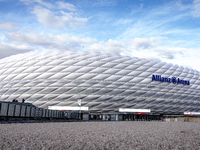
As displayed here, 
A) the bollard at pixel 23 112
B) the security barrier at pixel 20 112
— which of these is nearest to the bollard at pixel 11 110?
the security barrier at pixel 20 112

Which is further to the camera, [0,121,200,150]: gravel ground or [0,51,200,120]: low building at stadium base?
[0,51,200,120]: low building at stadium base

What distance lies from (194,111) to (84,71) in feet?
75.8

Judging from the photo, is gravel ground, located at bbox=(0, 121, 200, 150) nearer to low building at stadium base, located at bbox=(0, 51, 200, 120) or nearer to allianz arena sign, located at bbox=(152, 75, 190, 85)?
low building at stadium base, located at bbox=(0, 51, 200, 120)

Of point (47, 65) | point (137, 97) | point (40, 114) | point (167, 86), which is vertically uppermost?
point (47, 65)

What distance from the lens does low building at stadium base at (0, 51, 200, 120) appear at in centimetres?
2816

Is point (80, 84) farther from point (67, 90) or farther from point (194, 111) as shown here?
point (194, 111)

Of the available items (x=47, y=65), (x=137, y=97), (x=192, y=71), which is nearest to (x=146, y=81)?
(x=137, y=97)

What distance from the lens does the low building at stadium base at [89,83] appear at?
92.4 ft

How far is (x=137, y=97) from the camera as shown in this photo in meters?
30.7

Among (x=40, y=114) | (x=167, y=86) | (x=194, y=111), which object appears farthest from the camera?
(x=194, y=111)

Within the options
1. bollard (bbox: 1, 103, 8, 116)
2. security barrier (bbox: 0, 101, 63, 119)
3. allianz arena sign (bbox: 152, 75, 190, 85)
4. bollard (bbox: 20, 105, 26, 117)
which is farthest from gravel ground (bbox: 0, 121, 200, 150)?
allianz arena sign (bbox: 152, 75, 190, 85)

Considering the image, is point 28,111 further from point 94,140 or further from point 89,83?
point 94,140

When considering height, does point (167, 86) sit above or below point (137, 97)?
above

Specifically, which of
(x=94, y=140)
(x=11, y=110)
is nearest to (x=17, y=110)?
(x=11, y=110)
